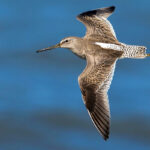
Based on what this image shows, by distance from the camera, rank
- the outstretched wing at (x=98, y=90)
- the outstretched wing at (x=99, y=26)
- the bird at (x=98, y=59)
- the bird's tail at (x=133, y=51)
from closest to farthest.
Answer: the outstretched wing at (x=98, y=90)
the bird at (x=98, y=59)
the bird's tail at (x=133, y=51)
the outstretched wing at (x=99, y=26)

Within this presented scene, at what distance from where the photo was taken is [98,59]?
7.32m

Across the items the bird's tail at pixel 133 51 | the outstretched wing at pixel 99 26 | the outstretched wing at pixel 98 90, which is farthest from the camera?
the outstretched wing at pixel 99 26

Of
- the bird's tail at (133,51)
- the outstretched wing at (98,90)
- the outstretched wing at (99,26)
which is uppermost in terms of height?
the outstretched wing at (99,26)

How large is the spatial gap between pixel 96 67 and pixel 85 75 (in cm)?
19

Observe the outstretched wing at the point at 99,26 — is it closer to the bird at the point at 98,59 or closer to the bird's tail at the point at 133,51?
the bird at the point at 98,59

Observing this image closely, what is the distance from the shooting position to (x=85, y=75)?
716 centimetres

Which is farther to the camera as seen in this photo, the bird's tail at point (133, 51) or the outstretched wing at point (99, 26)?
the outstretched wing at point (99, 26)

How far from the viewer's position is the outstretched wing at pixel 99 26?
25.3ft

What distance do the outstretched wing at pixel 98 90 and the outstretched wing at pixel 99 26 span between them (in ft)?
1.35

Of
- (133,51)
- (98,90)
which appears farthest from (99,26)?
(98,90)

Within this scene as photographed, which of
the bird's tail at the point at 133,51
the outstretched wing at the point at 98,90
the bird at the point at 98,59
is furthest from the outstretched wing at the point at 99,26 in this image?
the outstretched wing at the point at 98,90

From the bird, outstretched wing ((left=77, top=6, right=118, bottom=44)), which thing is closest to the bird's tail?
the bird

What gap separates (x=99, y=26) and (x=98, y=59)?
29.3 inches

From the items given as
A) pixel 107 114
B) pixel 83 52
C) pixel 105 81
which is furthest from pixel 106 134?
pixel 83 52
